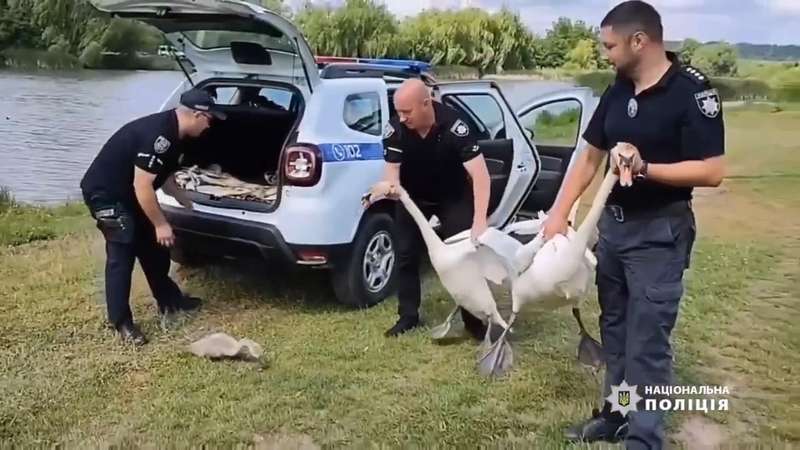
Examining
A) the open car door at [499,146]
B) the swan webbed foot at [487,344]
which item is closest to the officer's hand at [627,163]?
the swan webbed foot at [487,344]

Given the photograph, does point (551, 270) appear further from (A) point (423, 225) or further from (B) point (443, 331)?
(B) point (443, 331)

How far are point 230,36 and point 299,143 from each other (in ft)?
2.74

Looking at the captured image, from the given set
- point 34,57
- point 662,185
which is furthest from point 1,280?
point 34,57

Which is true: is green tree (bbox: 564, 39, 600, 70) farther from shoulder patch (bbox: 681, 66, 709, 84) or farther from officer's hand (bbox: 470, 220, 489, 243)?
shoulder patch (bbox: 681, 66, 709, 84)

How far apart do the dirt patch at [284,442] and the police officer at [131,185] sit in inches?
51.6

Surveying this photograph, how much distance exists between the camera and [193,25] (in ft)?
17.0

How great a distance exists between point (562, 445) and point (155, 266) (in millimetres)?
2547

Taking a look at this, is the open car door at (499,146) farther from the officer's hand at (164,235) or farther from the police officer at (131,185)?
the officer's hand at (164,235)

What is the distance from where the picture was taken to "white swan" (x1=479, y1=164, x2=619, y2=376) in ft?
11.8

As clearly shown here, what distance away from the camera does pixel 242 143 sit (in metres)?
5.83

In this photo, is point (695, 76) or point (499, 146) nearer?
point (695, 76)

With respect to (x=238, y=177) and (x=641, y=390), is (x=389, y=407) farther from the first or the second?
(x=238, y=177)

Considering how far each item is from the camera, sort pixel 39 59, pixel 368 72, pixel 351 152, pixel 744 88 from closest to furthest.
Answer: pixel 351 152 → pixel 368 72 → pixel 744 88 → pixel 39 59

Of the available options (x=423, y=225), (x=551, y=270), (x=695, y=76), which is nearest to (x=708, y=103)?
(x=695, y=76)
